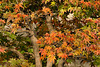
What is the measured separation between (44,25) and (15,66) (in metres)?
2.93

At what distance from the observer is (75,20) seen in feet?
24.4

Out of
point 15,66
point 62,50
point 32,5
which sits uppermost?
point 32,5

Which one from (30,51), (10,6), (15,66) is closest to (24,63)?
(15,66)

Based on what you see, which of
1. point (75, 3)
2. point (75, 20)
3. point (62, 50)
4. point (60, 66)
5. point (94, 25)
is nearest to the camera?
point (75, 3)

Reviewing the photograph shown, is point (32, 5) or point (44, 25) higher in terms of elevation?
point (32, 5)

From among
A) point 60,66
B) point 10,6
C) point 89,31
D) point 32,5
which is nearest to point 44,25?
point 32,5

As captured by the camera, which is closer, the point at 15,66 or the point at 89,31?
the point at 89,31

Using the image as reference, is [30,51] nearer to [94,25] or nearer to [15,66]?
[15,66]

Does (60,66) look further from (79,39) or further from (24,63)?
(79,39)

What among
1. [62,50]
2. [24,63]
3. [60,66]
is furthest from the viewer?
[60,66]

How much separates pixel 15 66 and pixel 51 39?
236cm

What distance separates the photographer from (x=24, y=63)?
19.8ft

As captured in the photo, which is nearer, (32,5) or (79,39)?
(79,39)

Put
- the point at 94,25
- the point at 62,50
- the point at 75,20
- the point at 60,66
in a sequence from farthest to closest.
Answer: the point at 75,20
the point at 60,66
the point at 62,50
the point at 94,25
